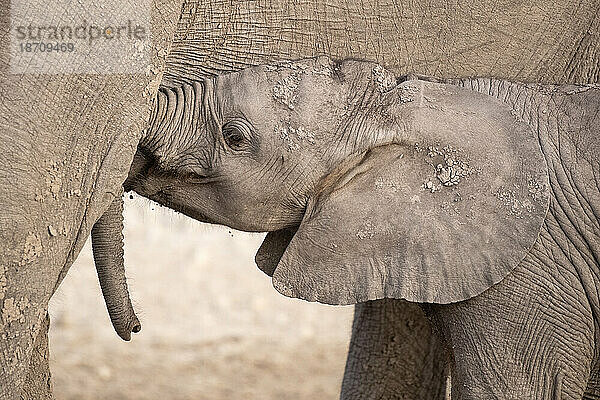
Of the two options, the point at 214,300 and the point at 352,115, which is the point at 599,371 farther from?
A: the point at 214,300

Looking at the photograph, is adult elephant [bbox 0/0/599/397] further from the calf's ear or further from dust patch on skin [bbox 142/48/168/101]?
the calf's ear

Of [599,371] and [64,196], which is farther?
[599,371]

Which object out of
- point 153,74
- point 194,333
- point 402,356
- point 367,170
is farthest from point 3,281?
point 194,333

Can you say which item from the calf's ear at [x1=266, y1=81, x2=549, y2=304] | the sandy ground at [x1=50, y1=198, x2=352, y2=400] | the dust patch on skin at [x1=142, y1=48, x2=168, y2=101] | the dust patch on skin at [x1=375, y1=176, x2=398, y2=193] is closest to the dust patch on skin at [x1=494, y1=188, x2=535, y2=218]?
the calf's ear at [x1=266, y1=81, x2=549, y2=304]

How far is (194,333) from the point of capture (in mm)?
5258

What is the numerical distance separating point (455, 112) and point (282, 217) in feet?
1.17

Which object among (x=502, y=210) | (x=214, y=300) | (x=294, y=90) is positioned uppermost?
(x=294, y=90)

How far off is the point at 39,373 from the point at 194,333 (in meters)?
2.77

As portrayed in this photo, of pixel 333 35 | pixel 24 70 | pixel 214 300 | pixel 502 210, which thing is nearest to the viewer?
pixel 24 70

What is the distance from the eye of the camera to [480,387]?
2400 mm

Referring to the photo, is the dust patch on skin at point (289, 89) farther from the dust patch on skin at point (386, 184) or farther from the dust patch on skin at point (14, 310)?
the dust patch on skin at point (14, 310)

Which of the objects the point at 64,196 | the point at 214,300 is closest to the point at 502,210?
the point at 64,196

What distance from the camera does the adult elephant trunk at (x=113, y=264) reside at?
8.05 feet

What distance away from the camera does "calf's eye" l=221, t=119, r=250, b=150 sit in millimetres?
2355
